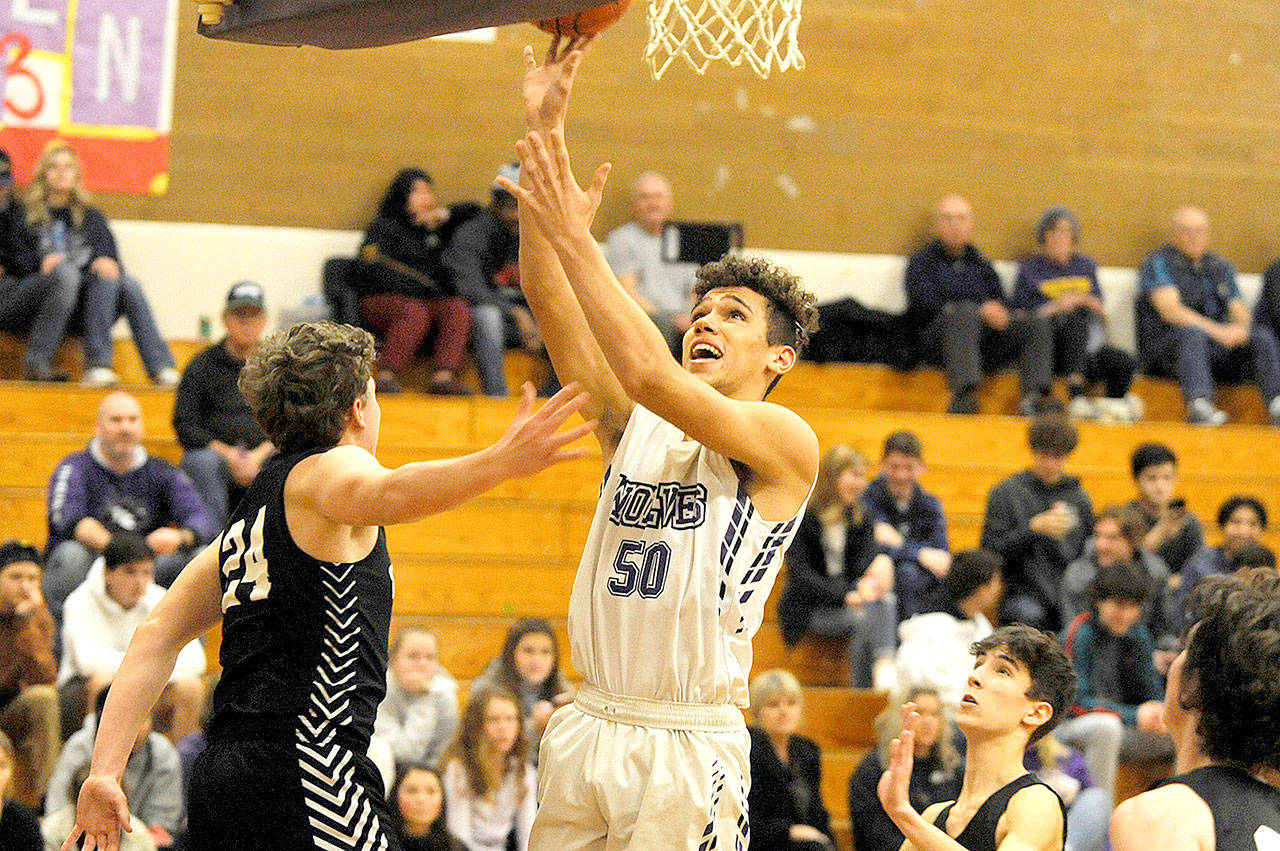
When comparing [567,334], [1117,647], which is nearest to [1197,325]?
[1117,647]

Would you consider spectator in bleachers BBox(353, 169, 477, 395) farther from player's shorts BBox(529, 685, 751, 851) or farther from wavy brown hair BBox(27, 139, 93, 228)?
player's shorts BBox(529, 685, 751, 851)

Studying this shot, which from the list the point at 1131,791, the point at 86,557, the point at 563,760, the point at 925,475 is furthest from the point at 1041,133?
the point at 563,760

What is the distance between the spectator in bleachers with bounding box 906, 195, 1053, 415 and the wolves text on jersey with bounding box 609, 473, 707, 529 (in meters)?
7.00

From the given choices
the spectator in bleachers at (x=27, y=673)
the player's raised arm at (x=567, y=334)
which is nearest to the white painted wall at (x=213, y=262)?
the spectator in bleachers at (x=27, y=673)

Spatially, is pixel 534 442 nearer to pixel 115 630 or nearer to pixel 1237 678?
pixel 1237 678

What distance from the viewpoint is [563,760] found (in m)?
3.57

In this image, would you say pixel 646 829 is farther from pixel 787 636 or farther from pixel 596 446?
pixel 596 446

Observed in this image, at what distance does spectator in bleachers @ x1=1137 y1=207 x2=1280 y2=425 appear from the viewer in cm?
1105

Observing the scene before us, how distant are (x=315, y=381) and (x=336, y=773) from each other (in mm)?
809

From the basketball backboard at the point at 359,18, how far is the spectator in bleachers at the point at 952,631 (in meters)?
4.33

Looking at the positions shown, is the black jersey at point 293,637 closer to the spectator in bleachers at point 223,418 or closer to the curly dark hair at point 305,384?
the curly dark hair at point 305,384

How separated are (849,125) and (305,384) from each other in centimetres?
865

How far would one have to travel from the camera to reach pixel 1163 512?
8.91 meters

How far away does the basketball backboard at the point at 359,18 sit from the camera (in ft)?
11.6
